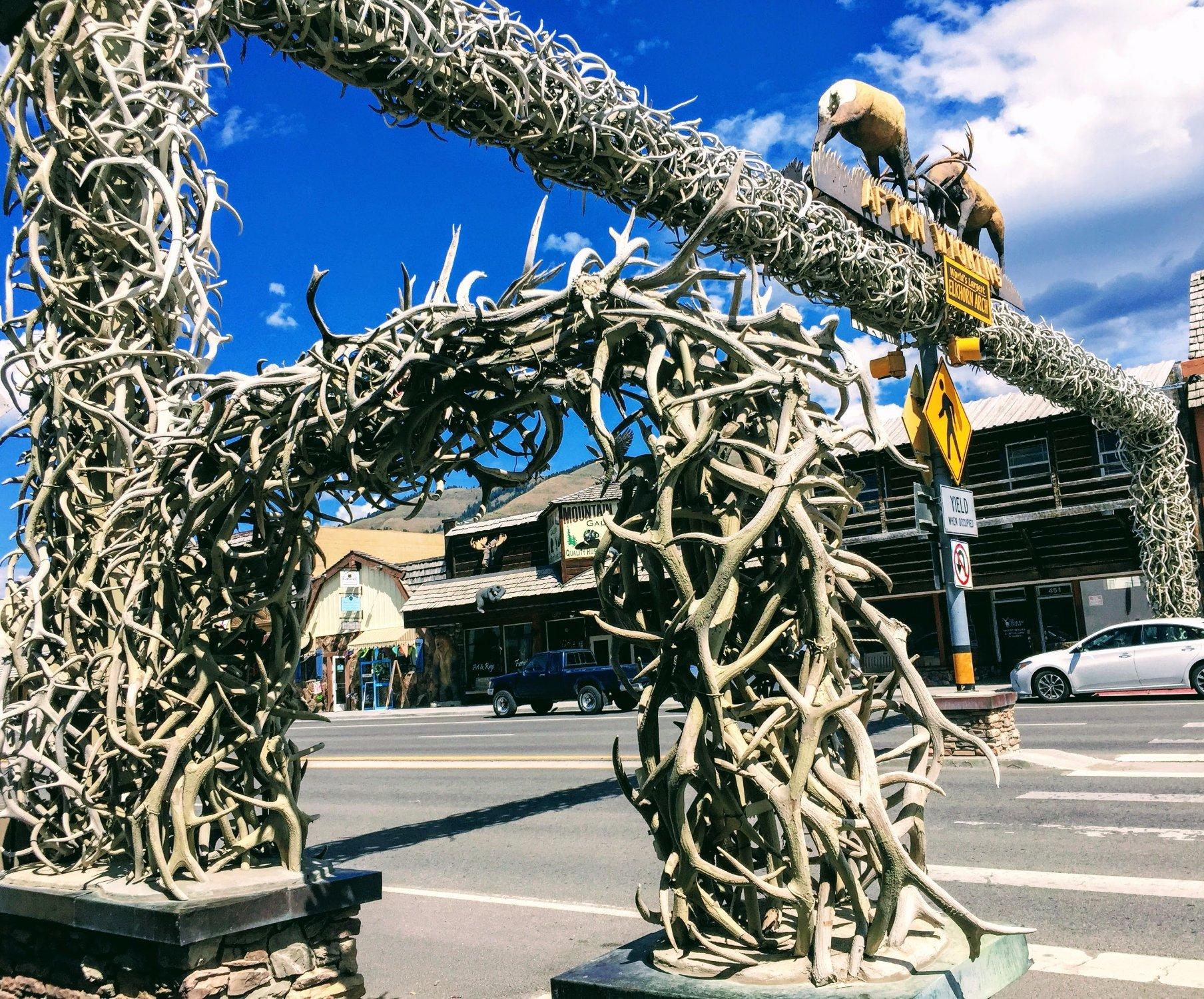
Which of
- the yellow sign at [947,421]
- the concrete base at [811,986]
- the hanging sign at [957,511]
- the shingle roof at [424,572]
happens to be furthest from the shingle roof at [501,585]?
the concrete base at [811,986]

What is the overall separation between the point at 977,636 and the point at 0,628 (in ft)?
88.2

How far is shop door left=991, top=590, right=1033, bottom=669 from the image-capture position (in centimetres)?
2720

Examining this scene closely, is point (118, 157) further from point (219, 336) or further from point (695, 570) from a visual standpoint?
point (695, 570)

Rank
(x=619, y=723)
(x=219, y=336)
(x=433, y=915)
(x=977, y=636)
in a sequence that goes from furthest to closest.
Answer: (x=977, y=636)
(x=619, y=723)
(x=433, y=915)
(x=219, y=336)

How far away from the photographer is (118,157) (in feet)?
14.7

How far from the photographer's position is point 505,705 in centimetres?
2608

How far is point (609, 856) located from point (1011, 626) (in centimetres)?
2225

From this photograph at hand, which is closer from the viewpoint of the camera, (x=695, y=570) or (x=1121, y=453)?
(x=695, y=570)

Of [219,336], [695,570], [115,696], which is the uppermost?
[219,336]

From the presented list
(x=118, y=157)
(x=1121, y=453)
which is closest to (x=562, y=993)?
(x=118, y=157)

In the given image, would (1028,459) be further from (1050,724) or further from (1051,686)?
(1050,724)

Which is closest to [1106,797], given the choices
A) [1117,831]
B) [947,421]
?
[1117,831]

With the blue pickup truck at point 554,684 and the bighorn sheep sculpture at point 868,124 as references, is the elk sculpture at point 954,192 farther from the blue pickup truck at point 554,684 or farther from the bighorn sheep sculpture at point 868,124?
the blue pickup truck at point 554,684

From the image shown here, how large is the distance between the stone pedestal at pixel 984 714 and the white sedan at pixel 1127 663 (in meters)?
7.91
